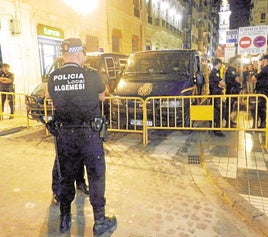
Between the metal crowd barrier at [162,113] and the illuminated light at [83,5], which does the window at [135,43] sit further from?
the metal crowd barrier at [162,113]

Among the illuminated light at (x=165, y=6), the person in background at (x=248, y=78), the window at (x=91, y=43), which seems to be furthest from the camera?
the illuminated light at (x=165, y=6)

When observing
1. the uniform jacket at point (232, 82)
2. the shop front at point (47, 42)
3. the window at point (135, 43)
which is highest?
the window at point (135, 43)

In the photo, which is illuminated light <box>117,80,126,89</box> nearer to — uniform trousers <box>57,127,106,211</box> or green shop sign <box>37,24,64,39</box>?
uniform trousers <box>57,127,106,211</box>

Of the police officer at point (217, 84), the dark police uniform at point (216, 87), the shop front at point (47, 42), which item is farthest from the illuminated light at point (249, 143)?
the shop front at point (47, 42)

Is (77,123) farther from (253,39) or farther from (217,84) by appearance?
(253,39)

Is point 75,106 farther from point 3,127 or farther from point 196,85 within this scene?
point 3,127

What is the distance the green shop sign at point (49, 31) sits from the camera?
1309 centimetres

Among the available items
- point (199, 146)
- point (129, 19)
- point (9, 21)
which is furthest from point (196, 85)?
point (129, 19)

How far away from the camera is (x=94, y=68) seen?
8742mm

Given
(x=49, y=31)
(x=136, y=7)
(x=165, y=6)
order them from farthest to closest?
(x=165, y=6), (x=136, y=7), (x=49, y=31)

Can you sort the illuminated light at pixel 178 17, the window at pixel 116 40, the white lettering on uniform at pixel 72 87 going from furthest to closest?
1. the illuminated light at pixel 178 17
2. the window at pixel 116 40
3. the white lettering on uniform at pixel 72 87

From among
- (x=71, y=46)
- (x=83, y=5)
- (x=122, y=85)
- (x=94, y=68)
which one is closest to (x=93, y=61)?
(x=94, y=68)

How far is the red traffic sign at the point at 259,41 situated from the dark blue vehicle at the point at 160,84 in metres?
2.13

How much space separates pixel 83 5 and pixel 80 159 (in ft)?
48.4
